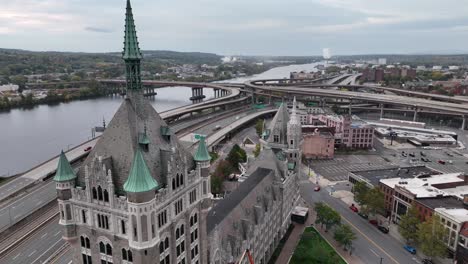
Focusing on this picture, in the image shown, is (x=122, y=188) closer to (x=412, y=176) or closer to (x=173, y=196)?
(x=173, y=196)

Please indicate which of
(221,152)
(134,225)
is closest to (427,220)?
(134,225)

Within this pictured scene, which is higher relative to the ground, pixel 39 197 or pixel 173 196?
pixel 173 196

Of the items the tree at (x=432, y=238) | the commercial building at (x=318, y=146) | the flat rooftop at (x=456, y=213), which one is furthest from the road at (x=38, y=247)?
the commercial building at (x=318, y=146)

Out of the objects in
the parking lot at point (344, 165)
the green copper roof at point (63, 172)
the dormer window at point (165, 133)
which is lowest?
the parking lot at point (344, 165)

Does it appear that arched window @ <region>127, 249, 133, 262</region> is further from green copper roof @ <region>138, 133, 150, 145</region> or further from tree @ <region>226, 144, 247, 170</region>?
tree @ <region>226, 144, 247, 170</region>

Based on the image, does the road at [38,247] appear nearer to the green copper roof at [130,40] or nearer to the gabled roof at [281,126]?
the green copper roof at [130,40]
